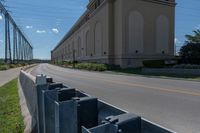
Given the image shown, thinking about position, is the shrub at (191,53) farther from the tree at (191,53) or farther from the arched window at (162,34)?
the arched window at (162,34)

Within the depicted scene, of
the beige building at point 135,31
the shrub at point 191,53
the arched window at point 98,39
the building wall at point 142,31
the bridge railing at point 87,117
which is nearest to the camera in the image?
the bridge railing at point 87,117

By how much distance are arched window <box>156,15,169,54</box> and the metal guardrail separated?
145 ft

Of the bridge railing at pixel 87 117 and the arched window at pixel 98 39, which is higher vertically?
the arched window at pixel 98 39

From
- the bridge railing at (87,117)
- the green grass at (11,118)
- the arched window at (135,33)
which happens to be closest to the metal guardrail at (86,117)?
the bridge railing at (87,117)

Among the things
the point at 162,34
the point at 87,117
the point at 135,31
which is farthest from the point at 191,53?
the point at 87,117

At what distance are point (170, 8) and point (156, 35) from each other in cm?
650

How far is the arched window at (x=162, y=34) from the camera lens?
46.9 m

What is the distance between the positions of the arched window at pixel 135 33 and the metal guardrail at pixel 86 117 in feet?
133

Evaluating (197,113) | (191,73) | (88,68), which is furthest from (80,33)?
(197,113)

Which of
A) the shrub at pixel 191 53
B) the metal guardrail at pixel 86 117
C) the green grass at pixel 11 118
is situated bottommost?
the green grass at pixel 11 118

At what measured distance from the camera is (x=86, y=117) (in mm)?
3104

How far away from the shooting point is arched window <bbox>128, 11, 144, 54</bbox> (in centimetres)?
4425

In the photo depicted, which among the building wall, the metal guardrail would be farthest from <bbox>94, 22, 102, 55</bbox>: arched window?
the metal guardrail

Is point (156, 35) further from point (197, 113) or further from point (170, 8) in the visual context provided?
point (197, 113)
